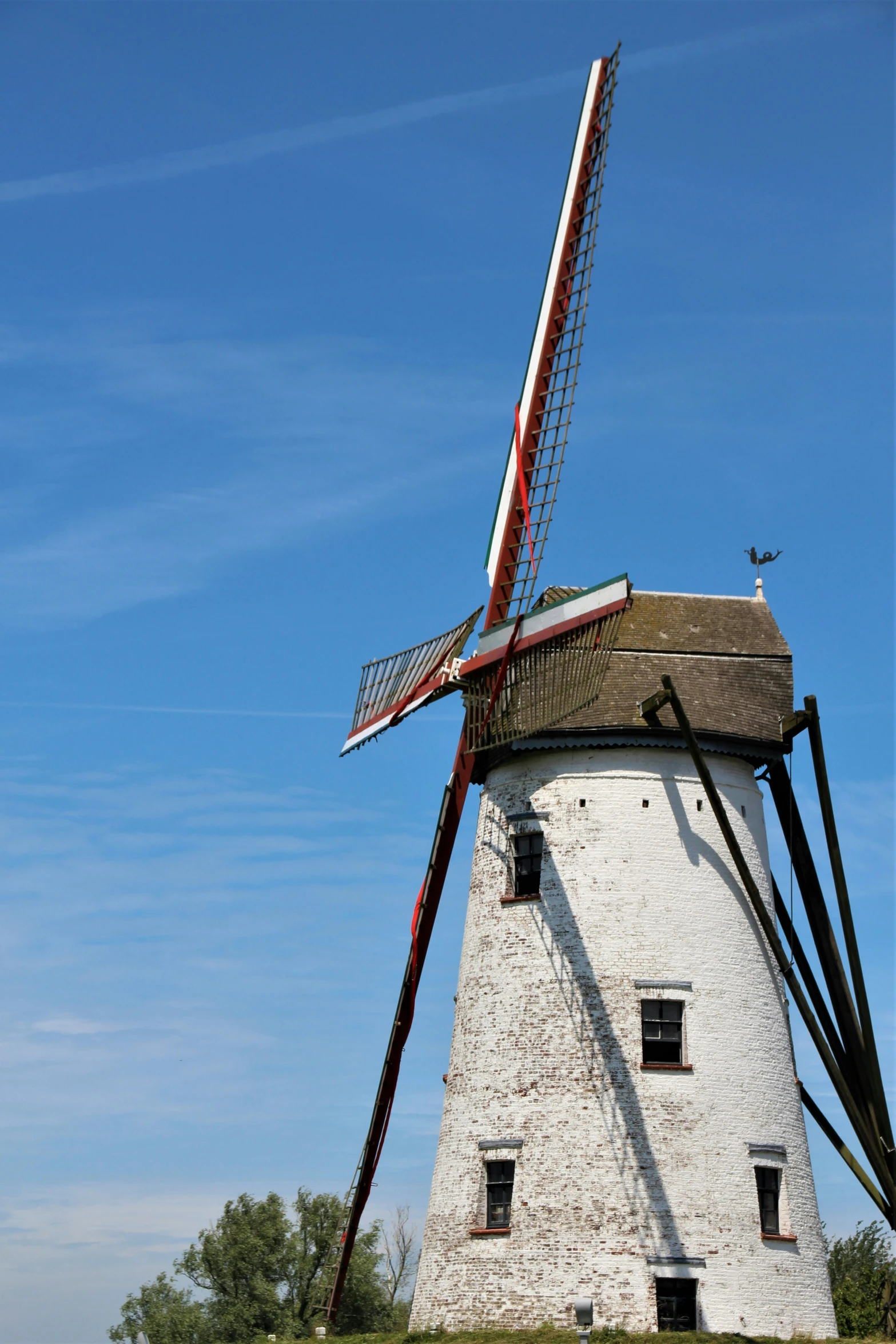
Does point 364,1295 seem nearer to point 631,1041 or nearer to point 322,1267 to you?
point 322,1267

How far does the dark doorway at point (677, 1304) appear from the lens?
24.3m

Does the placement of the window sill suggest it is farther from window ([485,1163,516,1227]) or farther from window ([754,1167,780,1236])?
window ([485,1163,516,1227])

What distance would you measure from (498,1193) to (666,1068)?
11.3 ft

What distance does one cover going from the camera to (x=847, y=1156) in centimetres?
2669

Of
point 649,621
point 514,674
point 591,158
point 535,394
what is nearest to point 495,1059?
point 514,674

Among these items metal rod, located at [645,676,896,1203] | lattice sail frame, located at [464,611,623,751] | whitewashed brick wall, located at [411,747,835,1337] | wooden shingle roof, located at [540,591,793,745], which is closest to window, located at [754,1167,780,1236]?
whitewashed brick wall, located at [411,747,835,1337]

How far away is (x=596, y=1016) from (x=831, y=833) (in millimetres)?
5036

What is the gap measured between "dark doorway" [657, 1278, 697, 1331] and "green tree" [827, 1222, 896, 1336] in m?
5.01

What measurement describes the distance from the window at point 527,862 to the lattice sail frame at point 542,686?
183cm

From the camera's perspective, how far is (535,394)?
29.2 meters

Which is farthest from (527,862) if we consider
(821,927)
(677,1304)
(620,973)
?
(677,1304)

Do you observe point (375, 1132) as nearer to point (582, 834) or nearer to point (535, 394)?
point (582, 834)

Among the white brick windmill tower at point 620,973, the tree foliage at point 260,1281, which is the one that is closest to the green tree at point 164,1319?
the tree foliage at point 260,1281

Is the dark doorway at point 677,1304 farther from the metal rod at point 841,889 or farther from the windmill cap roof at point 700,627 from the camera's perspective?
the windmill cap roof at point 700,627
